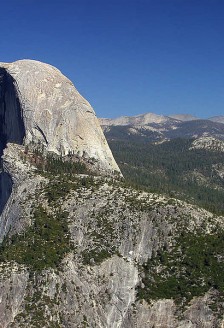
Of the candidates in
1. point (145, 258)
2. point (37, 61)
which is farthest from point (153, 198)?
point (37, 61)

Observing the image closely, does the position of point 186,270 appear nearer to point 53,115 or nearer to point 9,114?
point 53,115

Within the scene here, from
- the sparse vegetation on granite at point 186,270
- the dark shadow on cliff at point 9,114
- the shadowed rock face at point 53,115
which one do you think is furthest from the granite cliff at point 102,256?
the dark shadow on cliff at point 9,114

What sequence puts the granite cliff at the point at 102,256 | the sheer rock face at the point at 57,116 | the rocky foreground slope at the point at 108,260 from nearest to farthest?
the rocky foreground slope at the point at 108,260, the granite cliff at the point at 102,256, the sheer rock face at the point at 57,116

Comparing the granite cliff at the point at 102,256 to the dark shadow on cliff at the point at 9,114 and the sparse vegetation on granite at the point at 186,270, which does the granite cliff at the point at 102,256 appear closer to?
the sparse vegetation on granite at the point at 186,270

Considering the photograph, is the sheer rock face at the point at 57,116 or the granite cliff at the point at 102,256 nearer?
the granite cliff at the point at 102,256

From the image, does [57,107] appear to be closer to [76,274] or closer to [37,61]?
[37,61]

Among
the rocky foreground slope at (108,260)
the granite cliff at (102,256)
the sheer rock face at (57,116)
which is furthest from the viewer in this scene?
the sheer rock face at (57,116)

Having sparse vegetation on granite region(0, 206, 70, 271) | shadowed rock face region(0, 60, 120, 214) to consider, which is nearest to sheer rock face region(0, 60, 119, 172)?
shadowed rock face region(0, 60, 120, 214)
